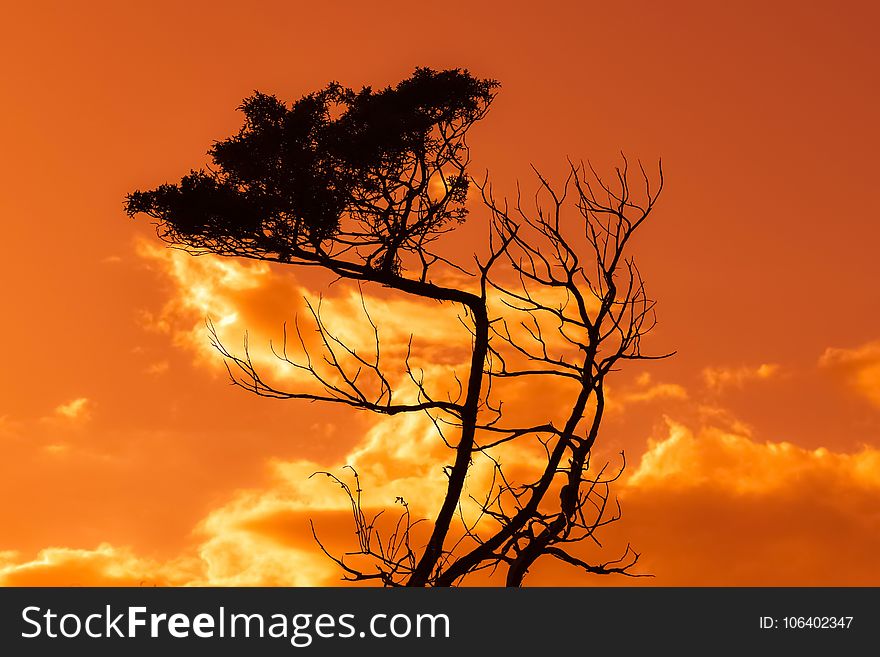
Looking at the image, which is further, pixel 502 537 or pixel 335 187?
pixel 335 187

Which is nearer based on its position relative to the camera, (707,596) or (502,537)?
(707,596)

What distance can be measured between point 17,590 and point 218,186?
15.8ft

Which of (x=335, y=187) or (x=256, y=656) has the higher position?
(x=335, y=187)

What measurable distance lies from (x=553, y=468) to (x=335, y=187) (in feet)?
12.6

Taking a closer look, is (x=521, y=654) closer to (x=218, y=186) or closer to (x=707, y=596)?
(x=707, y=596)

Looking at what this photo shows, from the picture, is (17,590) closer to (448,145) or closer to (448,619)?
(448,619)

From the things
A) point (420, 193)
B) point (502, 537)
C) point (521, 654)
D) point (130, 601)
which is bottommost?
point (521, 654)

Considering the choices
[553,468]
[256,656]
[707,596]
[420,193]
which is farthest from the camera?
[420,193]

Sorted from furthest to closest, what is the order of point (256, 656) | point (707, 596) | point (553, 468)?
point (553, 468) → point (707, 596) → point (256, 656)

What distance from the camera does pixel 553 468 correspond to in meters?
10.3

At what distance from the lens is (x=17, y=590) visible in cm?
938

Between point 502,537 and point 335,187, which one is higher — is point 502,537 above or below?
below

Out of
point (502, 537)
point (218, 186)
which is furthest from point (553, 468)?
point (218, 186)

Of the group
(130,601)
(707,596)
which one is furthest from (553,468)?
(130,601)
